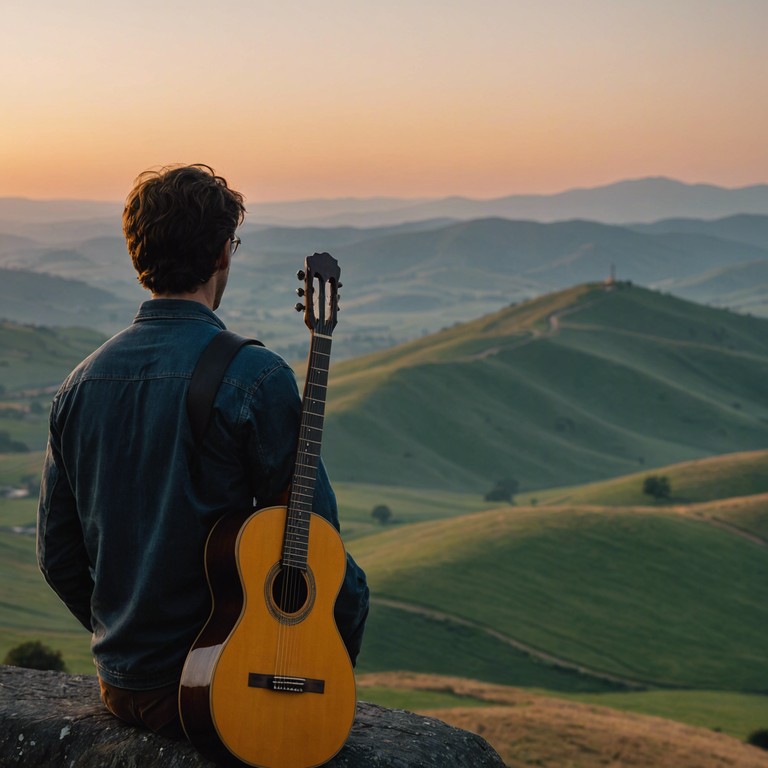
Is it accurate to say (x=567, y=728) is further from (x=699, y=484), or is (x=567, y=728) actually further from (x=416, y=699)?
(x=699, y=484)

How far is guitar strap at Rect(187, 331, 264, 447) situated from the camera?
220 inches

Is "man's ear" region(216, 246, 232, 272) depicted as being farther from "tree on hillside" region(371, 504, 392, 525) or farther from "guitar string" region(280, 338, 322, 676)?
"tree on hillside" region(371, 504, 392, 525)

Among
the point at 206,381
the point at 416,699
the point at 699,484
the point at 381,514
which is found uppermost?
the point at 206,381

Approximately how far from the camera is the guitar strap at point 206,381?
5.59 m

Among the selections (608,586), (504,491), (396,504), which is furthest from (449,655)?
(504,491)

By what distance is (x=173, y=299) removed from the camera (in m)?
5.95

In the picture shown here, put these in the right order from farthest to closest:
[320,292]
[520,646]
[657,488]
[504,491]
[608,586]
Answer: [504,491] → [657,488] → [608,586] → [520,646] → [320,292]

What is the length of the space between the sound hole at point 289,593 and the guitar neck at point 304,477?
60 mm

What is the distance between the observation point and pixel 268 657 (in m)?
5.50

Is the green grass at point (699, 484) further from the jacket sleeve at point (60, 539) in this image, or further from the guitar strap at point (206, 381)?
the guitar strap at point (206, 381)

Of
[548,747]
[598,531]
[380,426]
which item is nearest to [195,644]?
[548,747]

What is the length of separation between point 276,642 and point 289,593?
0.83 ft

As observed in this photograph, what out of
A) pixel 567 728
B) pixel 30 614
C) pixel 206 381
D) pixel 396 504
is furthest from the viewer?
pixel 396 504

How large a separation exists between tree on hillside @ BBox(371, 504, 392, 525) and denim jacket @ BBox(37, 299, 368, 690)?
434 ft
